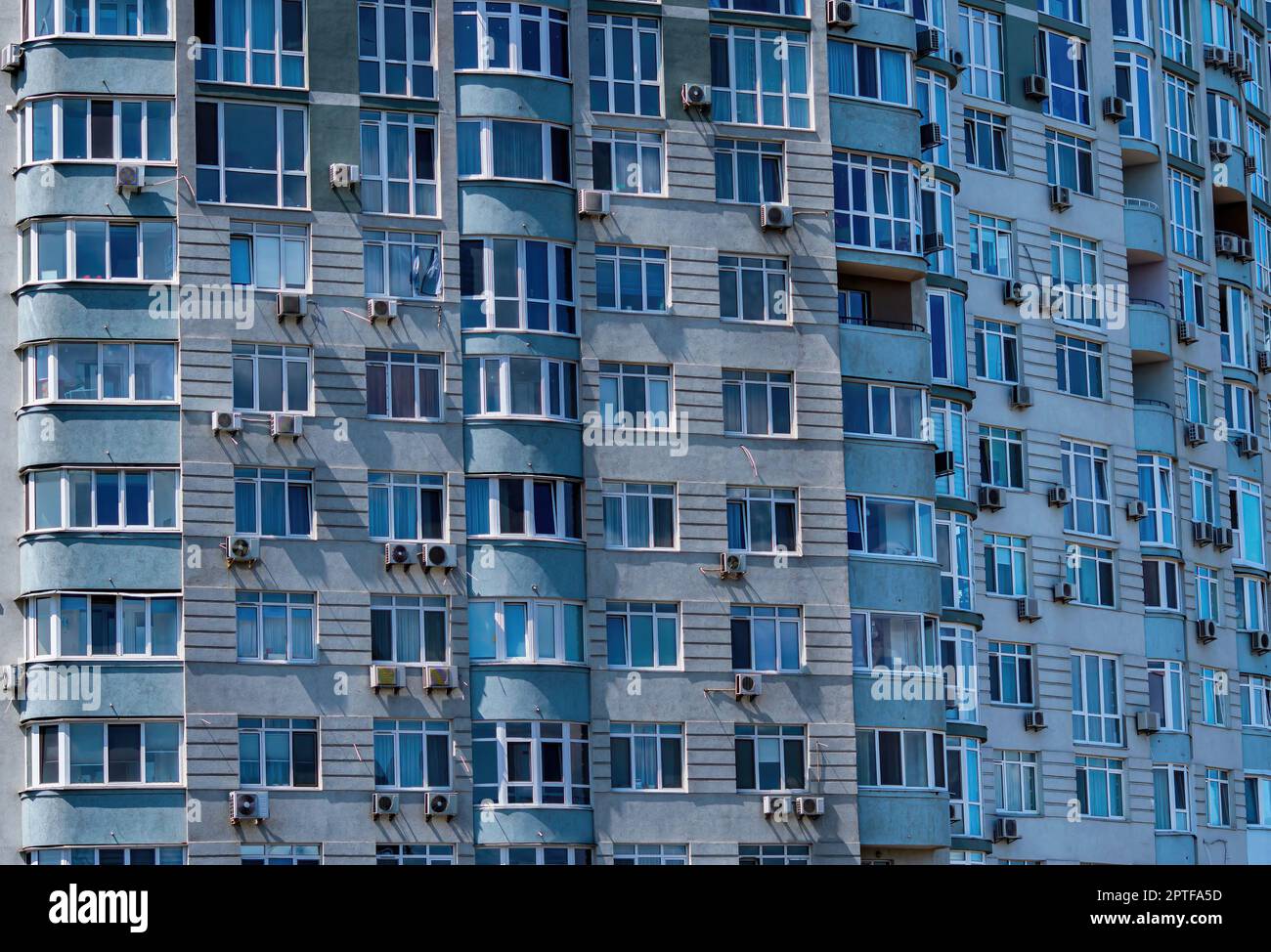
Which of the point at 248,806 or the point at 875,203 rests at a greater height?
the point at 875,203

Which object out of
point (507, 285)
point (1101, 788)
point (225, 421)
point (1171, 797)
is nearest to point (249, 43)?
point (507, 285)

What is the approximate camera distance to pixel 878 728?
197 feet

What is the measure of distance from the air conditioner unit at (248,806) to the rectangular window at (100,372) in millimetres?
7699

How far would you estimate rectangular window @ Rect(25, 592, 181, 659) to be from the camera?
5556 cm

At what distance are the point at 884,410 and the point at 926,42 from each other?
27.2ft

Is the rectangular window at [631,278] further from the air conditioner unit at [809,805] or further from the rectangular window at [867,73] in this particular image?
the air conditioner unit at [809,805]

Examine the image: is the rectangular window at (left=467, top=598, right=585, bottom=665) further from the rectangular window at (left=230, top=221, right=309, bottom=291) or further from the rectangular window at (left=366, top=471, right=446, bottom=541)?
the rectangular window at (left=230, top=221, right=309, bottom=291)

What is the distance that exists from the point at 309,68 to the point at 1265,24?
29.8 meters

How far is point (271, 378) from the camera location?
57406 millimetres

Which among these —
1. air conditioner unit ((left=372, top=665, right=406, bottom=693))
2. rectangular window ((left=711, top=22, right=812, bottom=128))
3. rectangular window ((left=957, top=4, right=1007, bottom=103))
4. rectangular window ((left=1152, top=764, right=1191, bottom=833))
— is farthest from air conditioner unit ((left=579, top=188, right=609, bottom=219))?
rectangular window ((left=1152, top=764, right=1191, bottom=833))

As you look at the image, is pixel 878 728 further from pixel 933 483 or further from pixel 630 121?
pixel 630 121

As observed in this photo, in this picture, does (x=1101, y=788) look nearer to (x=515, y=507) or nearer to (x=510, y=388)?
(x=515, y=507)
